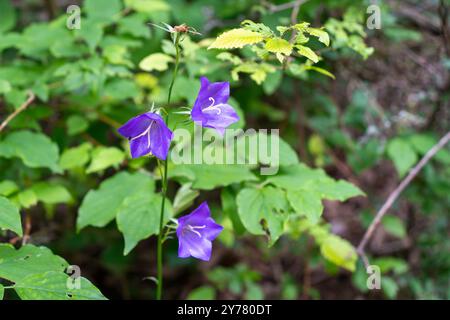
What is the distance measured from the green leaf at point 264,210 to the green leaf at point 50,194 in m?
0.85

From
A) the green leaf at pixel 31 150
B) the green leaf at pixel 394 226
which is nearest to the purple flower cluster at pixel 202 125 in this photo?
the green leaf at pixel 31 150

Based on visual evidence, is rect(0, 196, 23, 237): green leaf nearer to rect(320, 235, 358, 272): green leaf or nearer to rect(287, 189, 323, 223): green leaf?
rect(287, 189, 323, 223): green leaf

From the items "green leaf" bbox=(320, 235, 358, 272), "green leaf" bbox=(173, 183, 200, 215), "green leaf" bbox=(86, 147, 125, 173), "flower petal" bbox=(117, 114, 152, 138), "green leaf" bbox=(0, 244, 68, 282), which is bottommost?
"green leaf" bbox=(0, 244, 68, 282)

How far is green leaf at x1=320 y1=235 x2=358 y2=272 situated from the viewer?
2650 mm

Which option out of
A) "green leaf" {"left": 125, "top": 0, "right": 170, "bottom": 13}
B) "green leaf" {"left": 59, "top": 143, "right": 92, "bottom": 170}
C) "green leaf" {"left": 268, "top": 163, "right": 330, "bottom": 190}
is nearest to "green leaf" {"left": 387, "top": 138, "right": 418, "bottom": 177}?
"green leaf" {"left": 268, "top": 163, "right": 330, "bottom": 190}

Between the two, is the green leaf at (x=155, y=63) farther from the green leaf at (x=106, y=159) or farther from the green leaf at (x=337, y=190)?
the green leaf at (x=337, y=190)

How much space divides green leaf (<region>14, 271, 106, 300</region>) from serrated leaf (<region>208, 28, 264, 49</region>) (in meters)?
0.81

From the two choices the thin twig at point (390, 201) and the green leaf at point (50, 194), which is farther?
the thin twig at point (390, 201)

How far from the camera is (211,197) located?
378 centimetres

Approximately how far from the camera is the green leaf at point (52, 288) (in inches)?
59.5

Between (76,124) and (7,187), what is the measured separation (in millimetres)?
593
